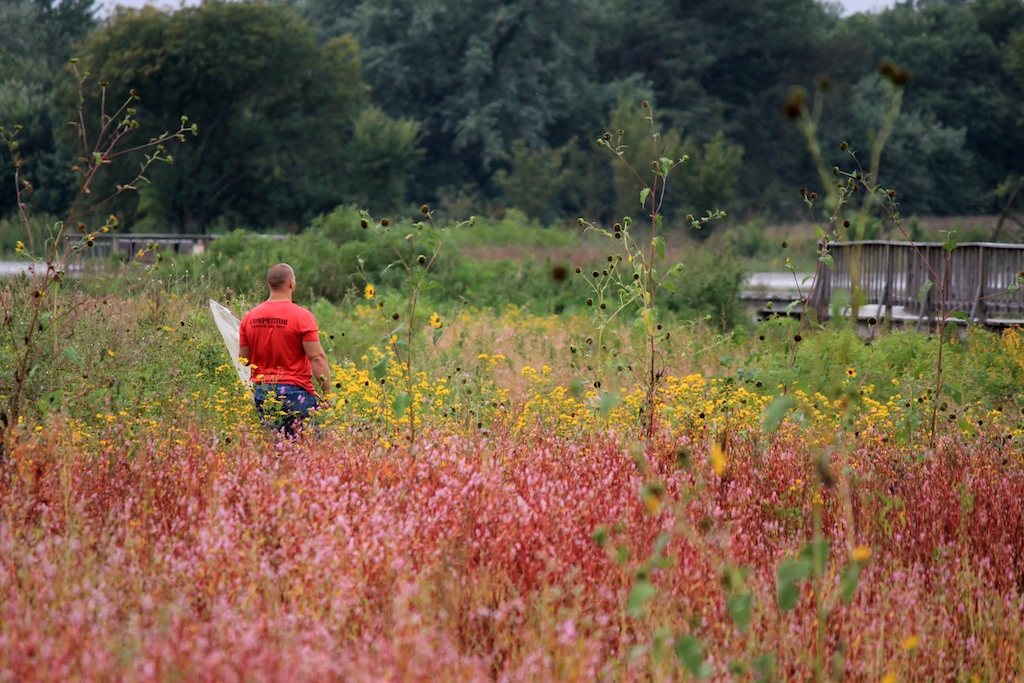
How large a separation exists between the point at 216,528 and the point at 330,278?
13059 mm

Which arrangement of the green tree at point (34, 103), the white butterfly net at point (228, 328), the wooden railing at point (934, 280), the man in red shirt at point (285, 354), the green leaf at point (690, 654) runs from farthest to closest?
1. the green tree at point (34, 103)
2. the wooden railing at point (934, 280)
3. the white butterfly net at point (228, 328)
4. the man in red shirt at point (285, 354)
5. the green leaf at point (690, 654)

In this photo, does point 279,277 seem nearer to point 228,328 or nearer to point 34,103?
point 228,328

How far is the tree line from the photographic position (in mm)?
33406

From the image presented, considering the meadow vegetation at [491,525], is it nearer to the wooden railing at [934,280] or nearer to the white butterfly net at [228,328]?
the white butterfly net at [228,328]

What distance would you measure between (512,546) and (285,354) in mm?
3174

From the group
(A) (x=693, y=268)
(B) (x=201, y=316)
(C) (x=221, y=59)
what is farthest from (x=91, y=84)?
(B) (x=201, y=316)

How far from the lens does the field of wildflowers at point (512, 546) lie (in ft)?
8.73

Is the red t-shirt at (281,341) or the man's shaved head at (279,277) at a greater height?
the man's shaved head at (279,277)

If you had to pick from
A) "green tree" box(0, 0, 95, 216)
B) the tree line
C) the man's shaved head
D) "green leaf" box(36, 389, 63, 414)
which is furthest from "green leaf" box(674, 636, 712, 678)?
"green tree" box(0, 0, 95, 216)

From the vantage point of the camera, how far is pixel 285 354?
6473 mm

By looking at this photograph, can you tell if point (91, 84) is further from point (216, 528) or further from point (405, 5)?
point (216, 528)

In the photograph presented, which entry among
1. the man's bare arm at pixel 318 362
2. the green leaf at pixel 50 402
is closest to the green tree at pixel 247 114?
the man's bare arm at pixel 318 362

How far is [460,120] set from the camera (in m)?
42.2

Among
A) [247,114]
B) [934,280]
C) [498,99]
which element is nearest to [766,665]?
[934,280]
